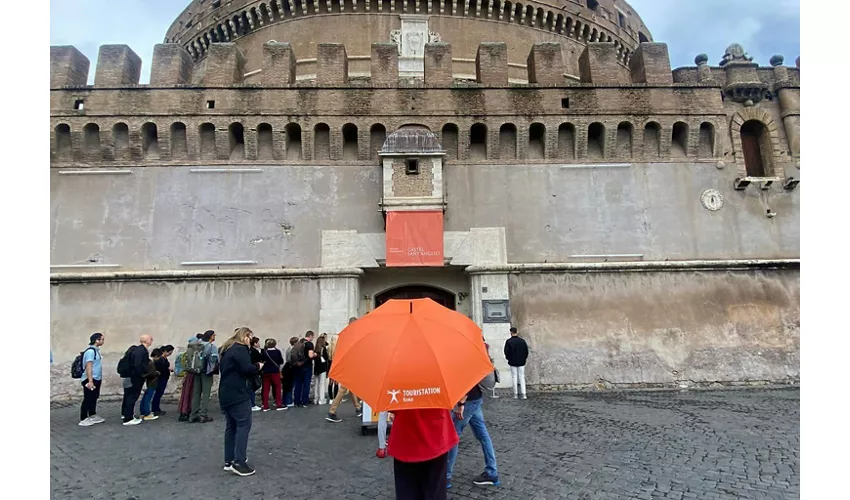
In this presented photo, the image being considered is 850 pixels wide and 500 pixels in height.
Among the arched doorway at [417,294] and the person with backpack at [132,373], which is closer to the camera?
the person with backpack at [132,373]

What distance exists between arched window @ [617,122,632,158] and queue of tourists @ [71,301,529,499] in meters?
6.25

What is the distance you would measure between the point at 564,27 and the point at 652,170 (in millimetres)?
9586

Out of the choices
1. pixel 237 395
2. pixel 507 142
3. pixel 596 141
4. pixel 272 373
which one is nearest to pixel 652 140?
pixel 596 141

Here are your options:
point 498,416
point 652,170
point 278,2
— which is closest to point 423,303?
point 498,416

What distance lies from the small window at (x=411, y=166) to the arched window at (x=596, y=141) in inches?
187

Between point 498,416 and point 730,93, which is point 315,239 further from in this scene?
point 730,93

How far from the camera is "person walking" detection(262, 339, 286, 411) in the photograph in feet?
29.3

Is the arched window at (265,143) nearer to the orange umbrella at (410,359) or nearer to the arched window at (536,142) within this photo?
the arched window at (536,142)

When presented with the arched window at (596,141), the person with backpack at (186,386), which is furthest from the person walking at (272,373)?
the arched window at (596,141)

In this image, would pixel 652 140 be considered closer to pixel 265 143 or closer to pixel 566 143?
pixel 566 143

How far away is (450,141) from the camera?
40.8 feet

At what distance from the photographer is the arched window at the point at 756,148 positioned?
1304 centimetres

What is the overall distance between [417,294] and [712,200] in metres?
8.22

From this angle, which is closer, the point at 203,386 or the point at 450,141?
the point at 203,386
